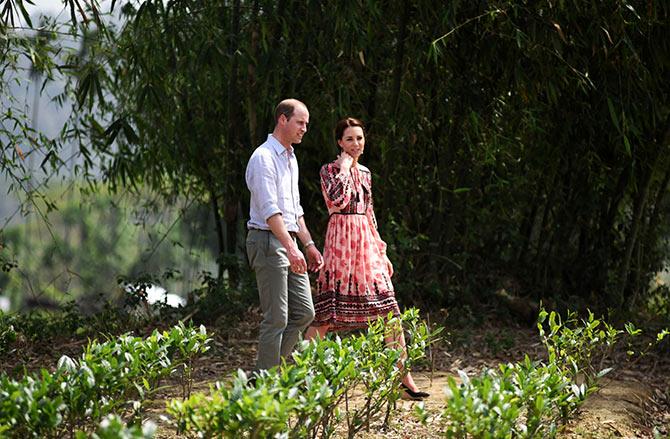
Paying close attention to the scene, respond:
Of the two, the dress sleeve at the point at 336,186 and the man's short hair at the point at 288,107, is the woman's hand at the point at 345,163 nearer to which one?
the dress sleeve at the point at 336,186

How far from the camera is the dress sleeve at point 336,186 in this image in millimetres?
4102

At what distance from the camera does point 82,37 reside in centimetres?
553

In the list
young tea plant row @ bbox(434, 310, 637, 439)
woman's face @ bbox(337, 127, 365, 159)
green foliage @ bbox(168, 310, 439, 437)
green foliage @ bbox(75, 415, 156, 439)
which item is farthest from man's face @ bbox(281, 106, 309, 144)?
green foliage @ bbox(75, 415, 156, 439)

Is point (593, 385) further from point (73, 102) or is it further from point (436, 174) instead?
point (73, 102)

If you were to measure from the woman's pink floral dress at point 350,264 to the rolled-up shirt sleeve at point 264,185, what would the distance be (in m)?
0.46

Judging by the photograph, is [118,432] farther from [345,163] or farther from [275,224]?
[345,163]

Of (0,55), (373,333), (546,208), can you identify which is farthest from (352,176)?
(546,208)

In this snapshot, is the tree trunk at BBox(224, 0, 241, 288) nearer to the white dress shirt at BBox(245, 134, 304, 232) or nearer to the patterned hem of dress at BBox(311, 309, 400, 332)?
the white dress shirt at BBox(245, 134, 304, 232)

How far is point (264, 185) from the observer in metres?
3.68

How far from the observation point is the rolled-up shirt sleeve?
365cm

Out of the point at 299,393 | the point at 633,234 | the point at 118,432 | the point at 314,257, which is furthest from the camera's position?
the point at 633,234

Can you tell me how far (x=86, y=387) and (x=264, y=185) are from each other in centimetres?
108

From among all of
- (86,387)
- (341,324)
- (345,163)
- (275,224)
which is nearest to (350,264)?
(341,324)

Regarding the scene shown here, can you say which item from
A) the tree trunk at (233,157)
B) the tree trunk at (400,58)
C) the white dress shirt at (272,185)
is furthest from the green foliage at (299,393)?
the tree trunk at (233,157)
